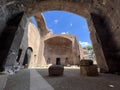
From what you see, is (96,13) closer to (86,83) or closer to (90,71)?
(90,71)

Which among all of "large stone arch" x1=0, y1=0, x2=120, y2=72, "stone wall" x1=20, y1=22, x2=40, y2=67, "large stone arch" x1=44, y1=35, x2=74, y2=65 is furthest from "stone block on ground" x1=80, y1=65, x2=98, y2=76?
"large stone arch" x1=44, y1=35, x2=74, y2=65

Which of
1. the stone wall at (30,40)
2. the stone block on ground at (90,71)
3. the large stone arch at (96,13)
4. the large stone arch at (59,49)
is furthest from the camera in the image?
the large stone arch at (59,49)

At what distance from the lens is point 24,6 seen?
13.0 ft

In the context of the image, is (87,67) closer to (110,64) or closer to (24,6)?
(110,64)

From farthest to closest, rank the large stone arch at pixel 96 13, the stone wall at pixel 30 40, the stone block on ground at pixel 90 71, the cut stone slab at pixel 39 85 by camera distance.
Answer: the stone wall at pixel 30 40
the large stone arch at pixel 96 13
the stone block on ground at pixel 90 71
the cut stone slab at pixel 39 85

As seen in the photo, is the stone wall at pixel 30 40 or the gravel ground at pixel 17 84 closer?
the gravel ground at pixel 17 84

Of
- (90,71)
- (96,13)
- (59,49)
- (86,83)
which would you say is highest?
(59,49)

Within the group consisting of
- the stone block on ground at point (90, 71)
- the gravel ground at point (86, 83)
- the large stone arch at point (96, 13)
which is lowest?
the gravel ground at point (86, 83)

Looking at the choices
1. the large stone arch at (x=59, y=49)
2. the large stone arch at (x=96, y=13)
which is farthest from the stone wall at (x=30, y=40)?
the large stone arch at (x=59, y=49)

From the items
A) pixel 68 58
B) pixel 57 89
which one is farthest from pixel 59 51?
pixel 57 89

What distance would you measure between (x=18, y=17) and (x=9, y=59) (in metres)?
1.90

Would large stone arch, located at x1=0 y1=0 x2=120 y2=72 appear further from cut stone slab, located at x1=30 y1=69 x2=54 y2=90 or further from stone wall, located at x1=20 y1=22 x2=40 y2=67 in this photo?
stone wall, located at x1=20 y1=22 x2=40 y2=67

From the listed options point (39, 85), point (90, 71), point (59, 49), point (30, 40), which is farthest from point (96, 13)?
point (59, 49)

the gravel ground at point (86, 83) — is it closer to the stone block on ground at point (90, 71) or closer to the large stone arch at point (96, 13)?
the stone block on ground at point (90, 71)
